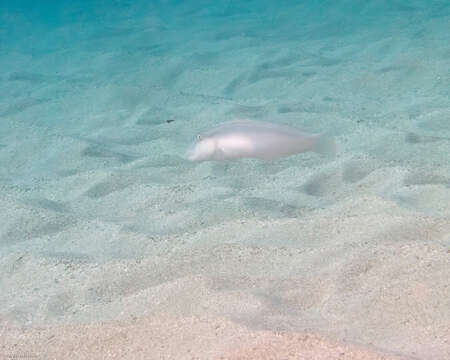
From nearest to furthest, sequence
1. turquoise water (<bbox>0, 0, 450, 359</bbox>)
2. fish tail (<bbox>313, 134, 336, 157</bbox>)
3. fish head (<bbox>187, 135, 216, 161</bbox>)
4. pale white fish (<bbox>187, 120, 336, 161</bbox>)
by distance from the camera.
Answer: turquoise water (<bbox>0, 0, 450, 359</bbox>) → fish tail (<bbox>313, 134, 336, 157</bbox>) → pale white fish (<bbox>187, 120, 336, 161</bbox>) → fish head (<bbox>187, 135, 216, 161</bbox>)

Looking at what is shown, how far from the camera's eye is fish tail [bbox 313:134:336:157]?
15.1ft

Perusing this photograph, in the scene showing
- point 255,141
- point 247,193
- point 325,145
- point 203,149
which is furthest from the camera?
point 203,149

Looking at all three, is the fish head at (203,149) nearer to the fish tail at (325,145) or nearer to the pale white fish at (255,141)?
the pale white fish at (255,141)

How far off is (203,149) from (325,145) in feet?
3.31

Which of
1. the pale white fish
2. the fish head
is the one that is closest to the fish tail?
the pale white fish

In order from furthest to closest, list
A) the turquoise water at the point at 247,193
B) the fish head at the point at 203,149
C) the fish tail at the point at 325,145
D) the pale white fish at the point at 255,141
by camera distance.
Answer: the fish head at the point at 203,149 → the pale white fish at the point at 255,141 → the fish tail at the point at 325,145 → the turquoise water at the point at 247,193

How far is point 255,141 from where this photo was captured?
4742mm

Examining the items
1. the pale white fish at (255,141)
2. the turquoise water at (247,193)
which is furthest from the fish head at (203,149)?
the turquoise water at (247,193)

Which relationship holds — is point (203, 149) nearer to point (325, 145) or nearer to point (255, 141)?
point (255, 141)

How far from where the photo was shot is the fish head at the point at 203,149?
15.9ft

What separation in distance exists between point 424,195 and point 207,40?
9235 mm

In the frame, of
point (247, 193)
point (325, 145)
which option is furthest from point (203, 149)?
point (325, 145)

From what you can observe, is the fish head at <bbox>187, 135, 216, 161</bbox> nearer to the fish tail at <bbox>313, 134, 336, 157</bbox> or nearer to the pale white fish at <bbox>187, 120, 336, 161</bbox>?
the pale white fish at <bbox>187, 120, 336, 161</bbox>

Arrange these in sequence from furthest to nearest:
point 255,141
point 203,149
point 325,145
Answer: point 203,149, point 255,141, point 325,145
